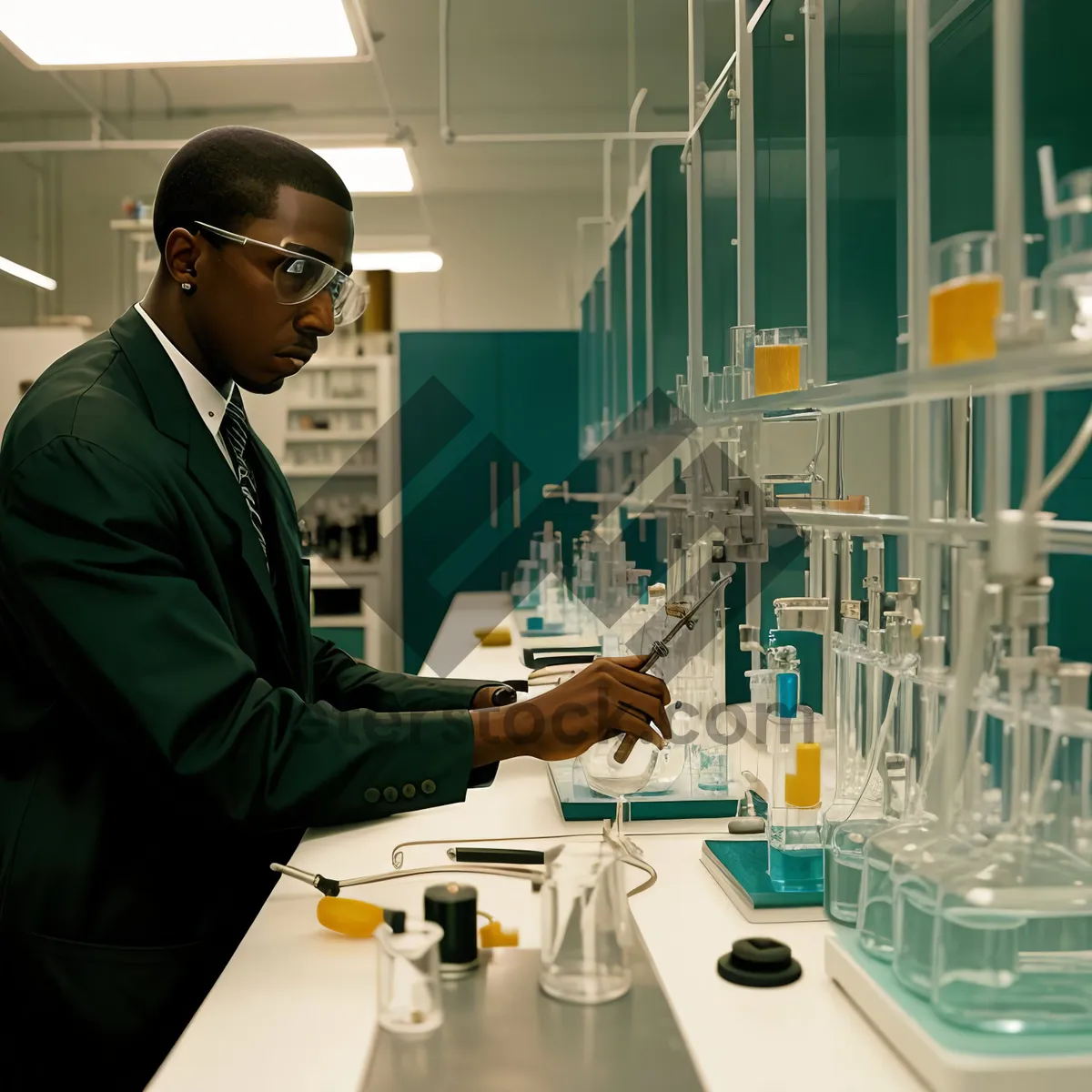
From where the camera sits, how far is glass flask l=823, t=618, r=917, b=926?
111cm

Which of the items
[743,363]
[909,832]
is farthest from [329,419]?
[909,832]

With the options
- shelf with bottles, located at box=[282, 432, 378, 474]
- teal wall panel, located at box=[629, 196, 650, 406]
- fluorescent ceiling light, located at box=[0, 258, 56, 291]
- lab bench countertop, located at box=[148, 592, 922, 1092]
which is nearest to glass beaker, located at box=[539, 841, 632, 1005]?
lab bench countertop, located at box=[148, 592, 922, 1092]

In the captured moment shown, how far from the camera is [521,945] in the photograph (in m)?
1.15

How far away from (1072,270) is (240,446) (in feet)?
3.89

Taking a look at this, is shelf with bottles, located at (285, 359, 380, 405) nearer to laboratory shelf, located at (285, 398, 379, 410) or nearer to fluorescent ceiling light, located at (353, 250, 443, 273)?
laboratory shelf, located at (285, 398, 379, 410)

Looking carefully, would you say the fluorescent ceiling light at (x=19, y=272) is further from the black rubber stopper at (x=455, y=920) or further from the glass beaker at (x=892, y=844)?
the glass beaker at (x=892, y=844)

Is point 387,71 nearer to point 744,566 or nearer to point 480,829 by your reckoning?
point 744,566

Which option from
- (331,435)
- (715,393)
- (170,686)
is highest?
(331,435)

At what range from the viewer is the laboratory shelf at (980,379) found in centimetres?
78

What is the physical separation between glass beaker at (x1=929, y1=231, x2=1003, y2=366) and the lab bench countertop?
1.91ft

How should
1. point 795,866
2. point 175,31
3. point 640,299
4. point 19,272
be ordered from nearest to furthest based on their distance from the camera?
1. point 795,866
2. point 175,31
3. point 640,299
4. point 19,272

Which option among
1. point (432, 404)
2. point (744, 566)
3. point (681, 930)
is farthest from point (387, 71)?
point (681, 930)

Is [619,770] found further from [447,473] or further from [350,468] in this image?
[350,468]

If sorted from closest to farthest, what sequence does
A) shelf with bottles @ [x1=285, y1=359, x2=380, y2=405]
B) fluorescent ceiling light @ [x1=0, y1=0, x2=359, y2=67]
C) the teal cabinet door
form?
fluorescent ceiling light @ [x1=0, y1=0, x2=359, y2=67] → the teal cabinet door → shelf with bottles @ [x1=285, y1=359, x2=380, y2=405]
